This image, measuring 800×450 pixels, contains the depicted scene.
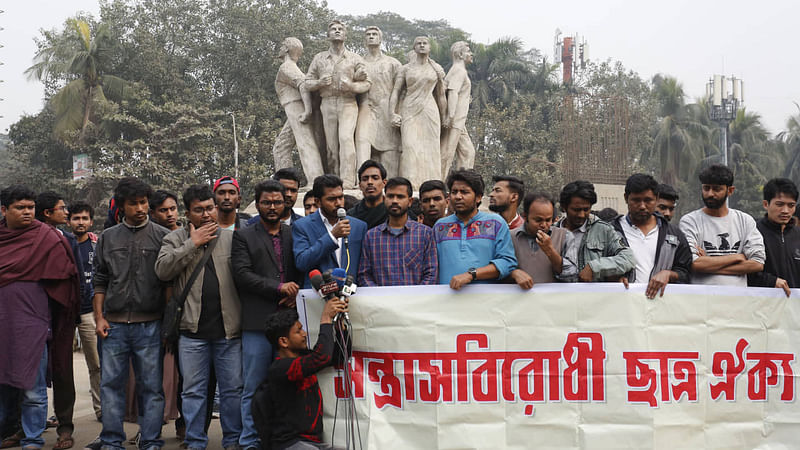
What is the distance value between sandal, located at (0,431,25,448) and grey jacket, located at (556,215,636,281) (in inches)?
156

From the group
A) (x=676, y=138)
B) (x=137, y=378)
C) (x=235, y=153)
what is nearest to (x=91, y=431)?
(x=137, y=378)

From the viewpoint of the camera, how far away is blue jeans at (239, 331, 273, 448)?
4820mm

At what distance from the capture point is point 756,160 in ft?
134

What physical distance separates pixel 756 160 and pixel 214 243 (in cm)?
4066

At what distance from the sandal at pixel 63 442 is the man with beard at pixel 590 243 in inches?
137

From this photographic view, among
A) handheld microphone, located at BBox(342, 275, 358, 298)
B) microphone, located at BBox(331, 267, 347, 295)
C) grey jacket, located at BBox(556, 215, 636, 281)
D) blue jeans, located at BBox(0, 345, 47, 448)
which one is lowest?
blue jeans, located at BBox(0, 345, 47, 448)

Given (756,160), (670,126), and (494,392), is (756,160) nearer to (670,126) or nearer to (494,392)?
(670,126)

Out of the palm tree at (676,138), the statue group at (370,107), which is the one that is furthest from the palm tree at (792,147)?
the statue group at (370,107)

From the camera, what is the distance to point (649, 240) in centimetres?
466

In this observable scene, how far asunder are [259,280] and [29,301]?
1.65 meters

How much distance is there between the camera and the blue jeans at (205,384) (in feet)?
16.2

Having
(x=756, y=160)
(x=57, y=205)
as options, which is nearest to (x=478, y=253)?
(x=57, y=205)

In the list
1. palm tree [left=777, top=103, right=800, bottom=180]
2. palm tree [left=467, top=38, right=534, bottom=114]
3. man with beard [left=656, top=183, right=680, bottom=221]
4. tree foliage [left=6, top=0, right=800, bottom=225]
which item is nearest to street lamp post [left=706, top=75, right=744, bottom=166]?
tree foliage [left=6, top=0, right=800, bottom=225]

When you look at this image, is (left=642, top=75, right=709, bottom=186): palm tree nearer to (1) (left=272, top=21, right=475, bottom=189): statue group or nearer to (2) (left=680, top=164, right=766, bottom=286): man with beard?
(1) (left=272, top=21, right=475, bottom=189): statue group
